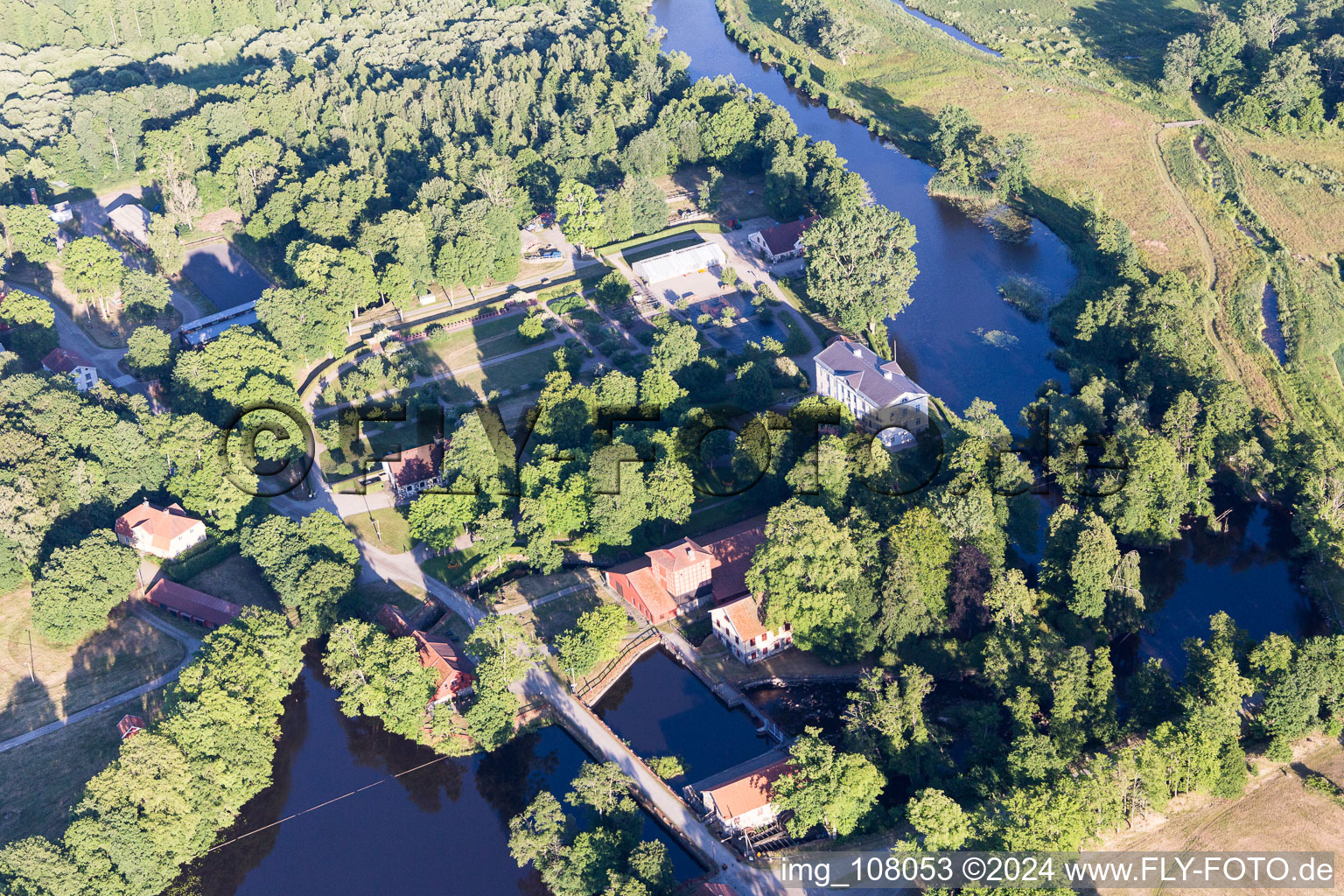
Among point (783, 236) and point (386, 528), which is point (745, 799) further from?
point (783, 236)

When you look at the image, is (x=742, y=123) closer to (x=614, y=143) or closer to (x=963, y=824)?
(x=614, y=143)

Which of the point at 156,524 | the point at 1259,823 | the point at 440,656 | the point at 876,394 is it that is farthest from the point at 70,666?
the point at 1259,823

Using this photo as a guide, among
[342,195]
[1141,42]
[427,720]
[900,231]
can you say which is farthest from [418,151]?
[1141,42]

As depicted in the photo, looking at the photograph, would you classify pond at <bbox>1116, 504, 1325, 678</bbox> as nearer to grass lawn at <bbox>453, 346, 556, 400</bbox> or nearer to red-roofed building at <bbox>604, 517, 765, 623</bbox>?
red-roofed building at <bbox>604, 517, 765, 623</bbox>

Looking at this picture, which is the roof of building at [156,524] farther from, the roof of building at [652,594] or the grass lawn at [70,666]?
the roof of building at [652,594]

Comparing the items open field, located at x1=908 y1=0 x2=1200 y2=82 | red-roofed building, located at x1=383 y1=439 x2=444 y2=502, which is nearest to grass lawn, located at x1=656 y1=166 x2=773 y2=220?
open field, located at x1=908 y1=0 x2=1200 y2=82

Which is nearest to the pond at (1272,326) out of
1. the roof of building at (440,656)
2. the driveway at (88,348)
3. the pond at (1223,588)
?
the pond at (1223,588)
